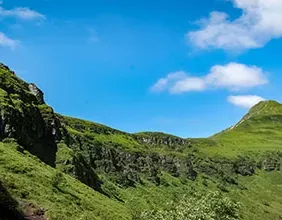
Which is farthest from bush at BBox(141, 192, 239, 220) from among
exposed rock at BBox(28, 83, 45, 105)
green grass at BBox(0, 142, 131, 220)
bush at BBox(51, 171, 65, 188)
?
exposed rock at BBox(28, 83, 45, 105)

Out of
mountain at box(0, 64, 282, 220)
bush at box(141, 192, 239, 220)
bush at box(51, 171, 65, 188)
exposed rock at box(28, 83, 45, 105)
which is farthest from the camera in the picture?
exposed rock at box(28, 83, 45, 105)

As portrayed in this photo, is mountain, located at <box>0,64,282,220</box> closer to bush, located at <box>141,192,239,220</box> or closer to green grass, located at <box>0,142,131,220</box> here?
green grass, located at <box>0,142,131,220</box>

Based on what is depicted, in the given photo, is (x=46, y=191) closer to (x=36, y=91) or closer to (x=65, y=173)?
(x=65, y=173)

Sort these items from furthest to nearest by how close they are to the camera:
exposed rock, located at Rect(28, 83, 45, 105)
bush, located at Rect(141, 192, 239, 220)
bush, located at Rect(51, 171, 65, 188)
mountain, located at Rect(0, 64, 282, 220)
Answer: exposed rock, located at Rect(28, 83, 45, 105) < bush, located at Rect(51, 171, 65, 188) < mountain, located at Rect(0, 64, 282, 220) < bush, located at Rect(141, 192, 239, 220)

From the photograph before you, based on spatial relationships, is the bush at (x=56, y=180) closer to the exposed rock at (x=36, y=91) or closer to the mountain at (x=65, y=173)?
the mountain at (x=65, y=173)

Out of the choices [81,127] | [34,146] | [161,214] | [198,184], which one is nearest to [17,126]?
[34,146]

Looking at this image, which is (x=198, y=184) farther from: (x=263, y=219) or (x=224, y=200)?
(x=224, y=200)

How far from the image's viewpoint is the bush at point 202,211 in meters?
58.3

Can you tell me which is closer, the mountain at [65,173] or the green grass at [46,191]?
the green grass at [46,191]

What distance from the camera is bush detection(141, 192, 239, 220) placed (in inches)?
2296

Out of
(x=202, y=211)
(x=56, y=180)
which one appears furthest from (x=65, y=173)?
(x=202, y=211)

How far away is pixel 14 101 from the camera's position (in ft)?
326

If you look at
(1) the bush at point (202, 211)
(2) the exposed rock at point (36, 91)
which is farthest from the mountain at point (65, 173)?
(1) the bush at point (202, 211)

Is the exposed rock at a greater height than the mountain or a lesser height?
greater
